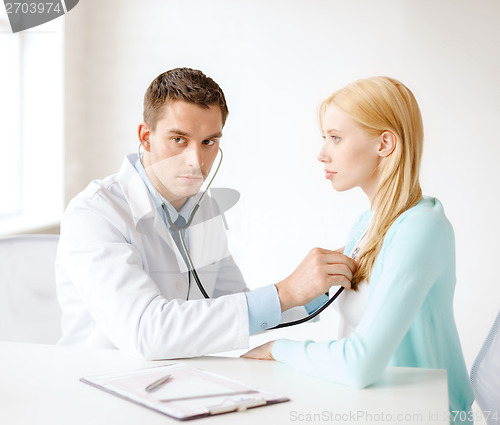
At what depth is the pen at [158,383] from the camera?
877 millimetres

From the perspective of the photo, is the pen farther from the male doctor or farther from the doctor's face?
the doctor's face

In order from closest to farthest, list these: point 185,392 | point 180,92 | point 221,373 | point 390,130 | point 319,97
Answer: point 185,392 → point 221,373 → point 390,130 → point 180,92 → point 319,97

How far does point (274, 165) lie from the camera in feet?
8.93

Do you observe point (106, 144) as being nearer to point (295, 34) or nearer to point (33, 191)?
point (33, 191)

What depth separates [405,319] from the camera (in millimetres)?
946

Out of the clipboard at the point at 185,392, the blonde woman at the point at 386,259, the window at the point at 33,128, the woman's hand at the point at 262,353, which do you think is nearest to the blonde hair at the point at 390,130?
the blonde woman at the point at 386,259

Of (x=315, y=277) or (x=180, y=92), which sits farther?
(x=180, y=92)

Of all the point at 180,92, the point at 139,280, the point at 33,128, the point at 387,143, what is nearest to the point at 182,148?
the point at 180,92

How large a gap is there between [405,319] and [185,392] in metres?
0.31

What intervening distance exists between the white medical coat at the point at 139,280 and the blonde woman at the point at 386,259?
90 mm

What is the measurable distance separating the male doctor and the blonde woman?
76 millimetres

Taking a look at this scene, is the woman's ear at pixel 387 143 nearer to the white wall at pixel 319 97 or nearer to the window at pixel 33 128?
the white wall at pixel 319 97

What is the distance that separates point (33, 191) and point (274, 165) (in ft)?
3.07

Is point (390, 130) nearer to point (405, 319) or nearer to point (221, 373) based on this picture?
point (405, 319)
